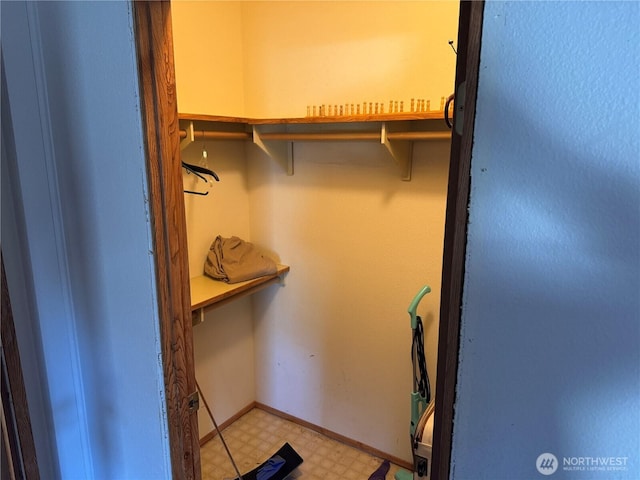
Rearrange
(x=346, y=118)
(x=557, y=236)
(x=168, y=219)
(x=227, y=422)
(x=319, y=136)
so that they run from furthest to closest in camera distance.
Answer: (x=227, y=422), (x=319, y=136), (x=346, y=118), (x=168, y=219), (x=557, y=236)

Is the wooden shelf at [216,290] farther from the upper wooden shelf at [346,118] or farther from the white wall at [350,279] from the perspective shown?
the upper wooden shelf at [346,118]

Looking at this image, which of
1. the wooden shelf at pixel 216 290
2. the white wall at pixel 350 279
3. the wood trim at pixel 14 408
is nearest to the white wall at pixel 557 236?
the wood trim at pixel 14 408

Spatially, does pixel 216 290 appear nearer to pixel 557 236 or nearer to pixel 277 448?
pixel 277 448

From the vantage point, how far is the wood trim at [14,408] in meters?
1.09

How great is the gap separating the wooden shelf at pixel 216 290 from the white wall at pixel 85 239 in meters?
0.79

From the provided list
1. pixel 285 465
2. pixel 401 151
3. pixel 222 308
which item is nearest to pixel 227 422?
pixel 285 465

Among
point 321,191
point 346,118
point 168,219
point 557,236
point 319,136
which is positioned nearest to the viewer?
point 557,236

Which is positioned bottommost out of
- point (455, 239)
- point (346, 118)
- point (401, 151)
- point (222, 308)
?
point (222, 308)

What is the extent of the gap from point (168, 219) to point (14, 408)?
2.23 ft

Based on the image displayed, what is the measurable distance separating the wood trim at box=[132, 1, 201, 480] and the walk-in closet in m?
0.97

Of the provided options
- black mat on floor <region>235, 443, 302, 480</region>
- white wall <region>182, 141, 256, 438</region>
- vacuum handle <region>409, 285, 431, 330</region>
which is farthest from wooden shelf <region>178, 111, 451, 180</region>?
black mat on floor <region>235, 443, 302, 480</region>

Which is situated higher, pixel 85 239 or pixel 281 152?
pixel 281 152

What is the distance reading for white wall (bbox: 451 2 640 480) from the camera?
0.53m

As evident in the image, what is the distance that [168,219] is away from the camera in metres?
0.99
